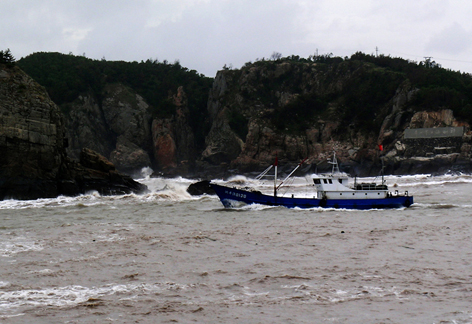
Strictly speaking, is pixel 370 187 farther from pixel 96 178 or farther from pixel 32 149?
pixel 32 149

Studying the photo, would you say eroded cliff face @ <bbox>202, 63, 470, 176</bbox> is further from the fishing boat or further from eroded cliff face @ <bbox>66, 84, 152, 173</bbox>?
the fishing boat

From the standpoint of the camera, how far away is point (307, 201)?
38500mm

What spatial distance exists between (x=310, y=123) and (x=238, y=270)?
99.0m

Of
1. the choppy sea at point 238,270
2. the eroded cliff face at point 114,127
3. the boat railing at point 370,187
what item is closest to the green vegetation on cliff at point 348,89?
the eroded cliff face at point 114,127

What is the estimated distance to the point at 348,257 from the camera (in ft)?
57.2

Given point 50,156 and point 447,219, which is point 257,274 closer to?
point 447,219

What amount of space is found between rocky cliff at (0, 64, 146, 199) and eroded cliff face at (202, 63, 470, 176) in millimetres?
51204

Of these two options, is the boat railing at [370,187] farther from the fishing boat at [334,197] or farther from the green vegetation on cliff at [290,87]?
the green vegetation on cliff at [290,87]

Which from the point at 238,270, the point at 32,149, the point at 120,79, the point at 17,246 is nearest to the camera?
the point at 238,270

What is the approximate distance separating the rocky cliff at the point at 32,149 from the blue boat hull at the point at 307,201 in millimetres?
19458

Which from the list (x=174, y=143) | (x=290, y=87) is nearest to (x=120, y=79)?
(x=174, y=143)

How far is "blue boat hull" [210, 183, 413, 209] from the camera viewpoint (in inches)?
1486

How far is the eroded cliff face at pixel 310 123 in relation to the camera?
9331 cm

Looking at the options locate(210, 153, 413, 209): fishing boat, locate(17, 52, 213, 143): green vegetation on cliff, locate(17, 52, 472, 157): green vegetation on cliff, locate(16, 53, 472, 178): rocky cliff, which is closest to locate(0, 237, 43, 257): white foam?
locate(210, 153, 413, 209): fishing boat
